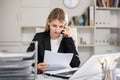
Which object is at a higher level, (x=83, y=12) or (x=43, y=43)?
(x=83, y=12)

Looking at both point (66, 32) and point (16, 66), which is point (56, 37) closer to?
point (66, 32)

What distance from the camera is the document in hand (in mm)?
1835

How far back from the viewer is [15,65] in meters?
1.31

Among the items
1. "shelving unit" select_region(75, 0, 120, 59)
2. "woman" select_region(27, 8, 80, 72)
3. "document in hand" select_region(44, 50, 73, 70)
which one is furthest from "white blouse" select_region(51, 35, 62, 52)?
"shelving unit" select_region(75, 0, 120, 59)

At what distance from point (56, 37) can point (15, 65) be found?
3.67ft

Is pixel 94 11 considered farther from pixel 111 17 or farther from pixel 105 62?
pixel 105 62

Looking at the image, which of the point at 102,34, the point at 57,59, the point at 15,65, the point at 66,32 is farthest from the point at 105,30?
the point at 15,65

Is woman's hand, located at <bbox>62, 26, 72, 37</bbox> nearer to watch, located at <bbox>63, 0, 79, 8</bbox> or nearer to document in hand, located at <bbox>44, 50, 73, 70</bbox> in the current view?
document in hand, located at <bbox>44, 50, 73, 70</bbox>

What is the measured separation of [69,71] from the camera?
1806 mm

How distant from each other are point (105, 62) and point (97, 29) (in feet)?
8.82

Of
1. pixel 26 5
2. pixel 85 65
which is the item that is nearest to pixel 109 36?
pixel 26 5

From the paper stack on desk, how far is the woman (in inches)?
36.4

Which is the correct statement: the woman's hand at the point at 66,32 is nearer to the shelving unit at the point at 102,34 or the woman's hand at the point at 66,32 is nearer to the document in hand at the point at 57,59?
the document in hand at the point at 57,59

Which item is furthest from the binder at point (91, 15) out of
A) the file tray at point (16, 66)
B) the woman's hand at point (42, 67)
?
the file tray at point (16, 66)
